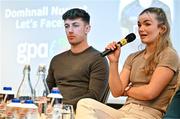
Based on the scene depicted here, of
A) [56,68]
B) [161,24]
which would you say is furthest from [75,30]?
[161,24]

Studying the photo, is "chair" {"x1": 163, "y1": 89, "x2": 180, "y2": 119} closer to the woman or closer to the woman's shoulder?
the woman

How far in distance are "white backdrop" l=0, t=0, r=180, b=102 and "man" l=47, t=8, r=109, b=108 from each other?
1.24 feet

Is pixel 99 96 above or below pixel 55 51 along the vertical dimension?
below

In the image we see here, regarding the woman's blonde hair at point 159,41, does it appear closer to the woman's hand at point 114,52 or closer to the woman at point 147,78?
the woman at point 147,78

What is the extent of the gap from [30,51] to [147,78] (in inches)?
52.7

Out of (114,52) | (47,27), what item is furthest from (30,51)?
(114,52)

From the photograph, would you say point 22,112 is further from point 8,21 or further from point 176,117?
point 8,21

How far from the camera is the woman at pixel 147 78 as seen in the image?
1818 mm

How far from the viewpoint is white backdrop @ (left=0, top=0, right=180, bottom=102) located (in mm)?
2738

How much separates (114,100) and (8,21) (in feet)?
3.68

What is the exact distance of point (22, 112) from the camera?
1493mm

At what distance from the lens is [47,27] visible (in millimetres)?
2971

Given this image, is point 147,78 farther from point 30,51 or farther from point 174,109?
point 30,51

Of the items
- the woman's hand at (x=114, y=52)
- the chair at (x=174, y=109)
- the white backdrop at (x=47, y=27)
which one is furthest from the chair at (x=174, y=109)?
the white backdrop at (x=47, y=27)
